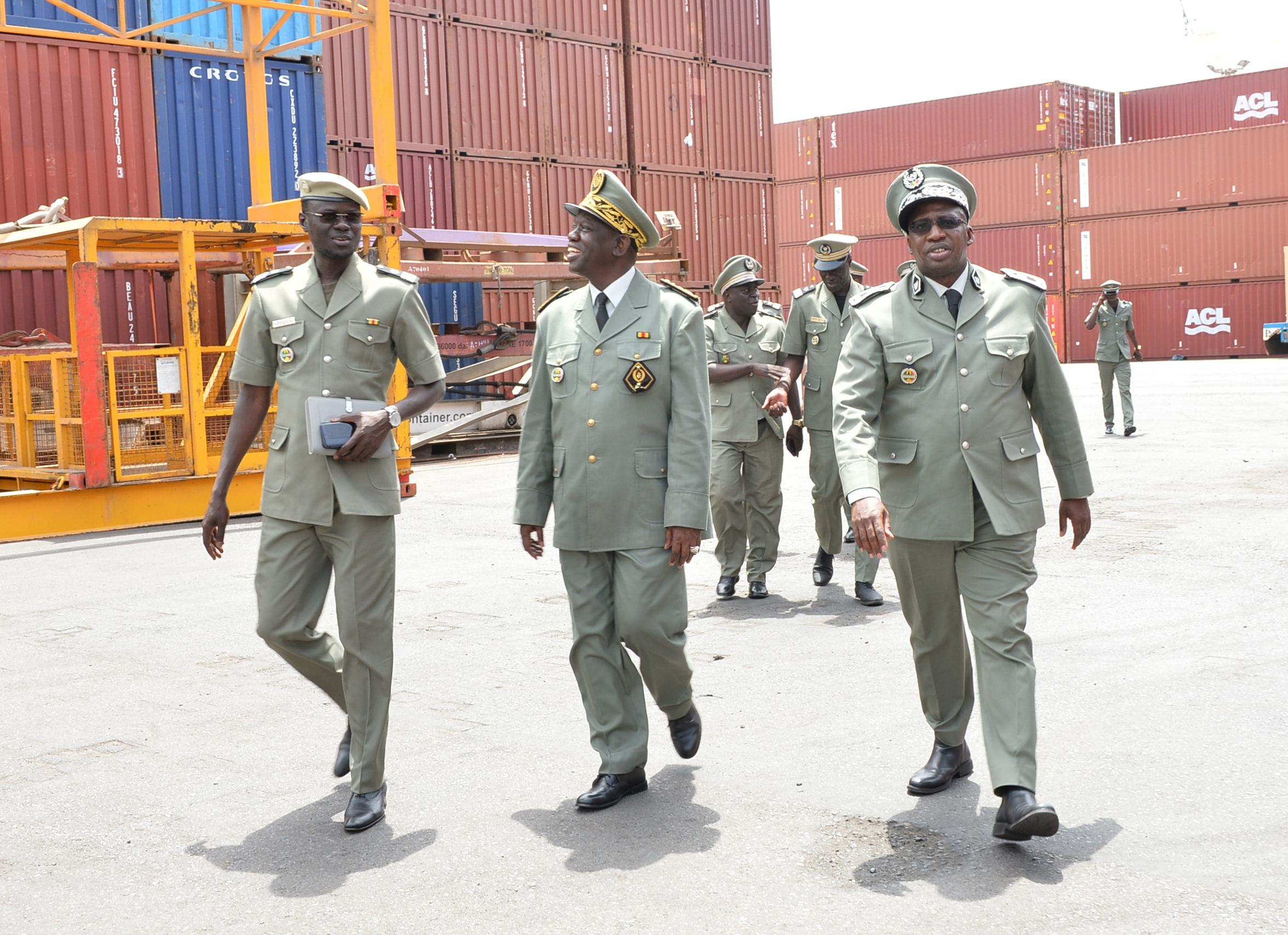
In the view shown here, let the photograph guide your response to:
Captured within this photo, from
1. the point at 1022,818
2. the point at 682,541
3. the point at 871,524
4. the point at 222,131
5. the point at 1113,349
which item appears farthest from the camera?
the point at 1113,349

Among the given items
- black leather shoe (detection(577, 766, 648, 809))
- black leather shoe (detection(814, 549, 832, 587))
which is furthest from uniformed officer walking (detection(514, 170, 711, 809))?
black leather shoe (detection(814, 549, 832, 587))

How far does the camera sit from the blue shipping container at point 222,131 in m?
16.4

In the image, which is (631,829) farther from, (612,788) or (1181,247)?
(1181,247)

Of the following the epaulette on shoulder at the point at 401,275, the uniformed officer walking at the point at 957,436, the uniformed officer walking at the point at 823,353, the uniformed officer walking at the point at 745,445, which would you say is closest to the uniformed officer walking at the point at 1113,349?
the uniformed officer walking at the point at 823,353

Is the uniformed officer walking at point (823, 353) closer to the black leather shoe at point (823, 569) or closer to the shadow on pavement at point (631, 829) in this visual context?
the black leather shoe at point (823, 569)

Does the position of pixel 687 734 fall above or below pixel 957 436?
below

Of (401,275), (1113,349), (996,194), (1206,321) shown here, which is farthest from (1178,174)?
(401,275)

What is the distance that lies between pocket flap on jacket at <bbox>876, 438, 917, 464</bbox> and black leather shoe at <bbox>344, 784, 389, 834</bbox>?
1849mm

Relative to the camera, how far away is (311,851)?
3844 mm

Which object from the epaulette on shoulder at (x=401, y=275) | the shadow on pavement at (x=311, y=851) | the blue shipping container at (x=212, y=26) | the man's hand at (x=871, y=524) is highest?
the blue shipping container at (x=212, y=26)

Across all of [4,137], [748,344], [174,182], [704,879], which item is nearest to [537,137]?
[174,182]

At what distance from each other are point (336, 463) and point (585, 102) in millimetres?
20516

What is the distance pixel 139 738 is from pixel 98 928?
1804 millimetres

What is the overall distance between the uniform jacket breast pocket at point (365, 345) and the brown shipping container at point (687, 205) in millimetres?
20106
